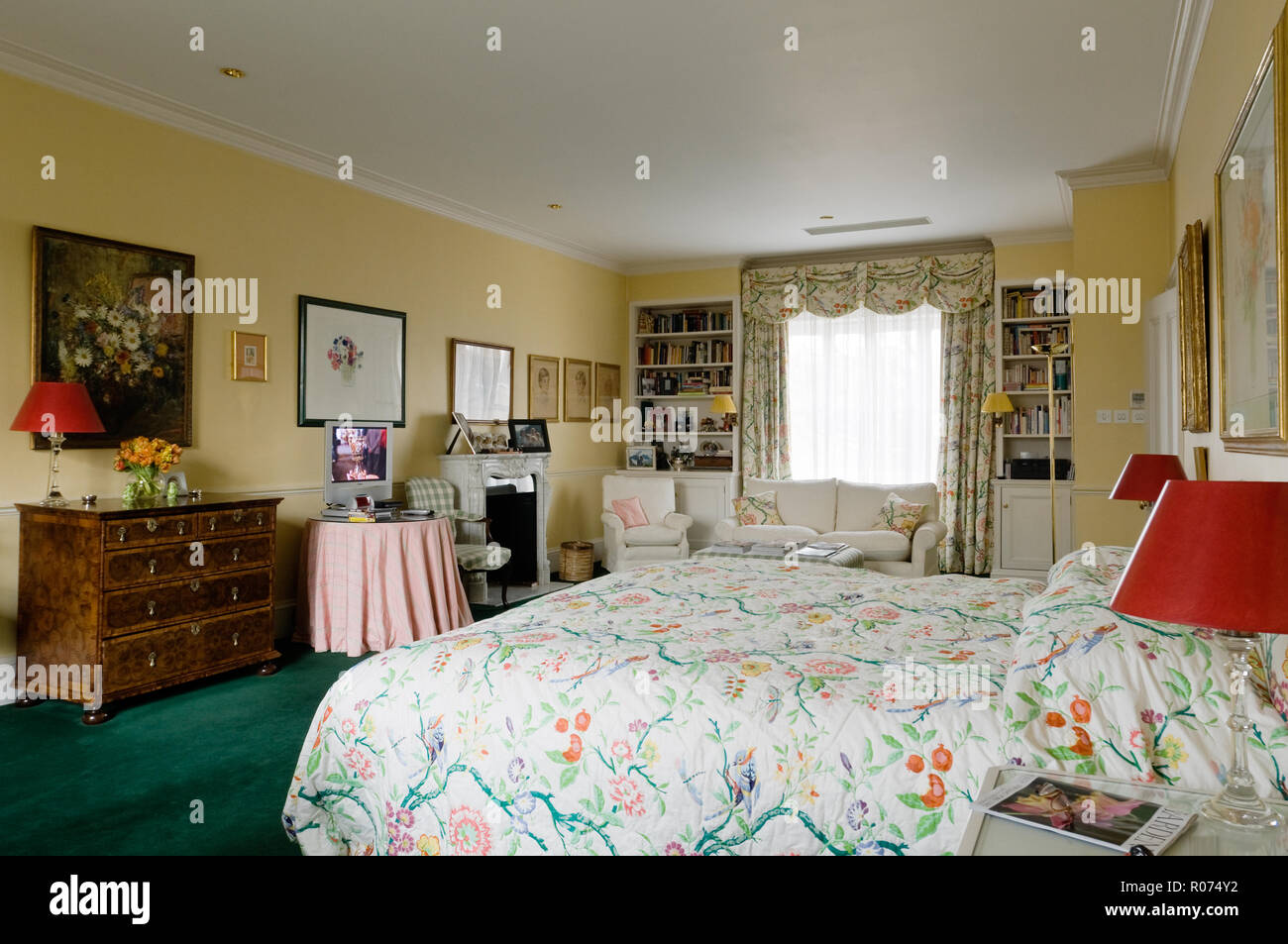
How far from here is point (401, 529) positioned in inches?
191

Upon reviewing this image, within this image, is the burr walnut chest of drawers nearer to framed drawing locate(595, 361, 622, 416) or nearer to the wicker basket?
the wicker basket

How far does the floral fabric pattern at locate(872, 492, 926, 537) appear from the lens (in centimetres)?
645

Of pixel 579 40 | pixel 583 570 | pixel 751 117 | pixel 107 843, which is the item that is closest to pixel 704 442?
pixel 583 570

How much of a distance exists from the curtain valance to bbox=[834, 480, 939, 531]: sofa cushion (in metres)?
1.84

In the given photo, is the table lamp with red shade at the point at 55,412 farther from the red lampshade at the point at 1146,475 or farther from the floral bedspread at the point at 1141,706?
the red lampshade at the point at 1146,475

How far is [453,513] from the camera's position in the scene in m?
5.92

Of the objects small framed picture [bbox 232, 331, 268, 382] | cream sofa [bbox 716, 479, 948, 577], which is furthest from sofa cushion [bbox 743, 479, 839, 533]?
small framed picture [bbox 232, 331, 268, 382]

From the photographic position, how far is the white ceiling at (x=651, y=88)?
3533mm

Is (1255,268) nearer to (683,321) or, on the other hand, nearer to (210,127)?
(210,127)

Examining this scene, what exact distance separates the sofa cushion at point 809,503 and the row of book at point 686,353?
6.11 feet

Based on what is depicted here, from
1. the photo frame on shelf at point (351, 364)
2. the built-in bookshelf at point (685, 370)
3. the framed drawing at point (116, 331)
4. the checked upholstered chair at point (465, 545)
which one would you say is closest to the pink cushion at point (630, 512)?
the built-in bookshelf at point (685, 370)

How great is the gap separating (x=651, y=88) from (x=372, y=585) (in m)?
3.02

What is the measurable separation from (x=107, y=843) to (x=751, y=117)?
427 centimetres
